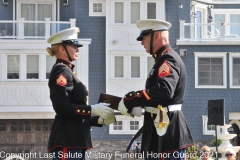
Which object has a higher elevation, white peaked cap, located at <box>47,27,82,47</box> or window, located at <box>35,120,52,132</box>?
white peaked cap, located at <box>47,27,82,47</box>

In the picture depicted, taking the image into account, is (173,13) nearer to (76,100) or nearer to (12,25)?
(12,25)

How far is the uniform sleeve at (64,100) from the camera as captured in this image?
909cm

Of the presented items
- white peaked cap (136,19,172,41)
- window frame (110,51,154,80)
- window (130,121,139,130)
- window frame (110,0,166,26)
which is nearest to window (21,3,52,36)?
window frame (110,0,166,26)

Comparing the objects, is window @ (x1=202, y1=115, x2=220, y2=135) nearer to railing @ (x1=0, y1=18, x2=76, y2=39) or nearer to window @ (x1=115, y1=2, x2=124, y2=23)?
window @ (x1=115, y1=2, x2=124, y2=23)

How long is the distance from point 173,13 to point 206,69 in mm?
3243

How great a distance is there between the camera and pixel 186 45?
39.1 meters

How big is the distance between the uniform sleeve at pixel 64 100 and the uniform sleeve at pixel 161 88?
34.7 inches

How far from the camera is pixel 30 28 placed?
128 feet

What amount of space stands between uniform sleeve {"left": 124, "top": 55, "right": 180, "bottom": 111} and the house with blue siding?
2996cm

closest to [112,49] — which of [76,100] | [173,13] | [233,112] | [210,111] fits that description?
[173,13]

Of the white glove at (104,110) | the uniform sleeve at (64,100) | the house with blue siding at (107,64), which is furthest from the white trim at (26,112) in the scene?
the white glove at (104,110)

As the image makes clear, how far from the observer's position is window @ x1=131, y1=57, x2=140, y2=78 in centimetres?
3906

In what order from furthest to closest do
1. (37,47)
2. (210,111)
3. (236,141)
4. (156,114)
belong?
(236,141) → (37,47) → (210,111) → (156,114)

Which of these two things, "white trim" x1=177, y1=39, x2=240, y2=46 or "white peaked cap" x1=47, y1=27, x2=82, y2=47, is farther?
"white trim" x1=177, y1=39, x2=240, y2=46
